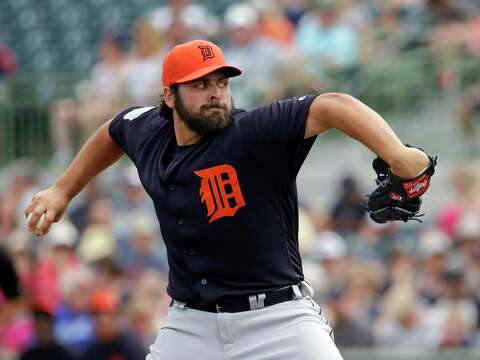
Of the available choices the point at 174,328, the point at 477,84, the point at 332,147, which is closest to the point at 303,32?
the point at 332,147

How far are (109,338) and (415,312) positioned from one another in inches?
93.4

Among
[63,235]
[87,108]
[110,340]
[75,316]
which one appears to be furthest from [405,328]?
[87,108]

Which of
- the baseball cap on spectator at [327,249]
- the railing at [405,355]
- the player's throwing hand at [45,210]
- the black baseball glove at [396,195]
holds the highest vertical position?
the player's throwing hand at [45,210]

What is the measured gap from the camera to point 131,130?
5641 mm

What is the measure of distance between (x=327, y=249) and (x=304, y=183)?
2.04m

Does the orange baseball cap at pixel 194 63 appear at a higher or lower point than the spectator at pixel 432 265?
higher

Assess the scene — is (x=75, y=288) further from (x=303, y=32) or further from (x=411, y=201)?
(x=411, y=201)

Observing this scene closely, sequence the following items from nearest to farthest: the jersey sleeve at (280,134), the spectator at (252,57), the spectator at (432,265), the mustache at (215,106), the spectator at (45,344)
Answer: the jersey sleeve at (280,134), the mustache at (215,106), the spectator at (45,344), the spectator at (432,265), the spectator at (252,57)

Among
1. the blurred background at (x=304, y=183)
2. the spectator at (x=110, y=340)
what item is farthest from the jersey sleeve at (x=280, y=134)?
the spectator at (x=110, y=340)

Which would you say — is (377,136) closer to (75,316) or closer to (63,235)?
(75,316)

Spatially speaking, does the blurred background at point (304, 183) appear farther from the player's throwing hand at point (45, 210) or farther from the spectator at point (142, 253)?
the player's throwing hand at point (45, 210)

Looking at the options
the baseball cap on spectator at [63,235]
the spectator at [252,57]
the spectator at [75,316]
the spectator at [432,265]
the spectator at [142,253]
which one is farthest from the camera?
the spectator at [252,57]

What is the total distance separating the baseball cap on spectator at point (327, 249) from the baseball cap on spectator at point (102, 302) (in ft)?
5.91

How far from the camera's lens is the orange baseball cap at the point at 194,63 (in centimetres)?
516
